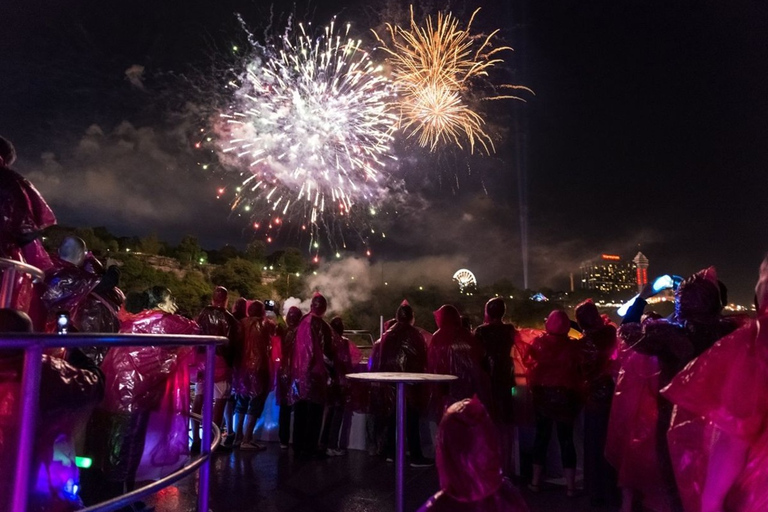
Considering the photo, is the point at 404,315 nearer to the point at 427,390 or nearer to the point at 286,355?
the point at 427,390

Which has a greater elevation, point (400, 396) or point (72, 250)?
point (72, 250)

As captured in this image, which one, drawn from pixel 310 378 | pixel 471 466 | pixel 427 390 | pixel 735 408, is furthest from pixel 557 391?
pixel 471 466

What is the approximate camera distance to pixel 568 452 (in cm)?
516

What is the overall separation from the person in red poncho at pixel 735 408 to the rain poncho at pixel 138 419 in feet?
11.3

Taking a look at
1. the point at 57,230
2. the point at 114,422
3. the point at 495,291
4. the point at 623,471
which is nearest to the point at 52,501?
the point at 114,422

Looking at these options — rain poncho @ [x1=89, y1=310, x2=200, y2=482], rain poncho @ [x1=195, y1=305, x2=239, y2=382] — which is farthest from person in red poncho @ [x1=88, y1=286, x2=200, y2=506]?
rain poncho @ [x1=195, y1=305, x2=239, y2=382]

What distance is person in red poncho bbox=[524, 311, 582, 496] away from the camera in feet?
17.0

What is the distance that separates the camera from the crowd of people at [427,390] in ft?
6.45

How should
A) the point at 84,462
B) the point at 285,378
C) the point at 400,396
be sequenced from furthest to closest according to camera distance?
the point at 285,378 → the point at 84,462 → the point at 400,396

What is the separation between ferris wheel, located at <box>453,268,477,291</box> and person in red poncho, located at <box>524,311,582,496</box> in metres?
60.9

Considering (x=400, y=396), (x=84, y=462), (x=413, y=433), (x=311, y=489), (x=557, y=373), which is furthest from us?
(x=413, y=433)

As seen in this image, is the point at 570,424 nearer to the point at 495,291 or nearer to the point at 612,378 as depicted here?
the point at 612,378

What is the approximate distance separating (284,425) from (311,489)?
6.83 feet

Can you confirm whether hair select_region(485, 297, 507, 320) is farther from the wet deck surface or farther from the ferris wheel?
the ferris wheel
